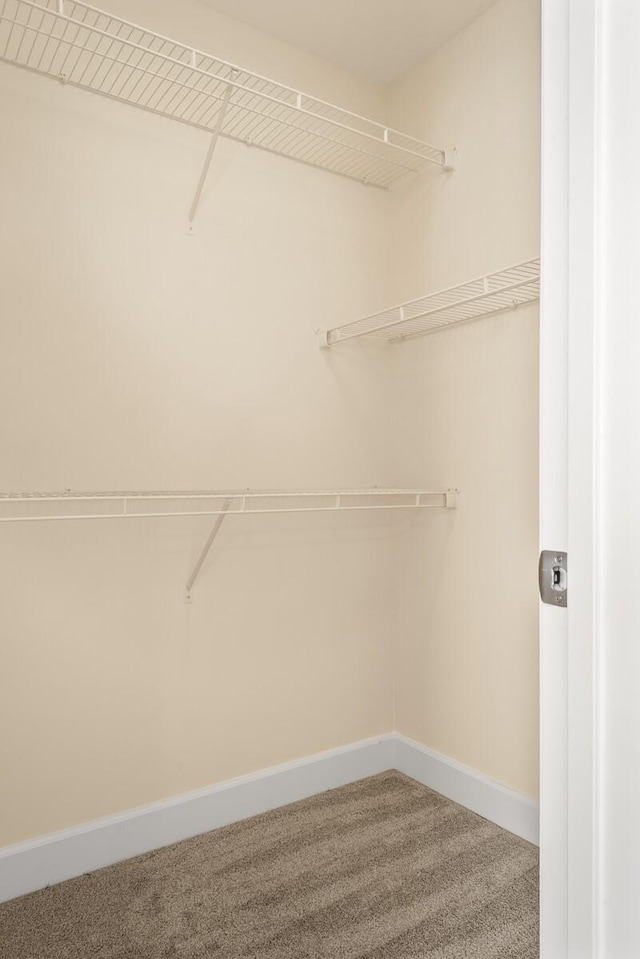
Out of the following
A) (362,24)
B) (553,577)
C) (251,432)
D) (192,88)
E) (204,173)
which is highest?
(362,24)

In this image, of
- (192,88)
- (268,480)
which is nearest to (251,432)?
(268,480)

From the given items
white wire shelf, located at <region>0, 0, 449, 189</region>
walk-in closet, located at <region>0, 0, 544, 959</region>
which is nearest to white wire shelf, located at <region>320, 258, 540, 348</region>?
walk-in closet, located at <region>0, 0, 544, 959</region>

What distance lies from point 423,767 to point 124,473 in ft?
4.50

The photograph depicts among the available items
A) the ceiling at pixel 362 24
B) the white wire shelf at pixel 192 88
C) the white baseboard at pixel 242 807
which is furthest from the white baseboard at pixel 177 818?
the ceiling at pixel 362 24

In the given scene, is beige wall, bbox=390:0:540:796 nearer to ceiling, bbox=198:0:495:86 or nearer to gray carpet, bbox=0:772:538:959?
ceiling, bbox=198:0:495:86

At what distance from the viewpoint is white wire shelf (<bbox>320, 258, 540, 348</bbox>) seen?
A: 5.71 ft

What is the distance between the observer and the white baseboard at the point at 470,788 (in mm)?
1855

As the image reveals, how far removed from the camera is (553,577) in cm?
69

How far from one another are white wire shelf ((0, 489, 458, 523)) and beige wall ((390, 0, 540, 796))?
151mm

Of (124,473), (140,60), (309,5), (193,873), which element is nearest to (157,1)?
(140,60)

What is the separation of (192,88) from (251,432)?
3.02 ft

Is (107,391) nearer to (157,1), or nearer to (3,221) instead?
(3,221)

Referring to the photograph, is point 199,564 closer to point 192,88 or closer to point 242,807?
point 242,807

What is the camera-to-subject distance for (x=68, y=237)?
172 centimetres
